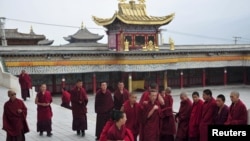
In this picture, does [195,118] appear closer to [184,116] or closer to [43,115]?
[184,116]

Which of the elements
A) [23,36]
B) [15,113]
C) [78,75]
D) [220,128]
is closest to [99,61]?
[78,75]

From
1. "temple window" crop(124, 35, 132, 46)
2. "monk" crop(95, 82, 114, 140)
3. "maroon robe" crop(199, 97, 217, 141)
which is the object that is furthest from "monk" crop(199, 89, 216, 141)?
"temple window" crop(124, 35, 132, 46)

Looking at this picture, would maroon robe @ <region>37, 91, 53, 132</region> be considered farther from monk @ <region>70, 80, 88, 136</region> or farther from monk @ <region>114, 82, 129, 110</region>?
monk @ <region>114, 82, 129, 110</region>

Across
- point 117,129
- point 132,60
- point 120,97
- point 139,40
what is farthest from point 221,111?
point 139,40

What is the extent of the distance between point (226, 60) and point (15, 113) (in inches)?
1142

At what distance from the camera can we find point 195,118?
29.4 feet

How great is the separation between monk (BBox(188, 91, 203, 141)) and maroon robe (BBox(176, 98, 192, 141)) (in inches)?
7.2

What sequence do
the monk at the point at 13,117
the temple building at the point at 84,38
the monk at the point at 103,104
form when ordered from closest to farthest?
the monk at the point at 13,117 → the monk at the point at 103,104 → the temple building at the point at 84,38

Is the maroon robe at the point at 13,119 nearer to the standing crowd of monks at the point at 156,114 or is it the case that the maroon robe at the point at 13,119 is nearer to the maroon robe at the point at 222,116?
the standing crowd of monks at the point at 156,114

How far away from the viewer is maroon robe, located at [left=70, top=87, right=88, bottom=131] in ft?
37.8

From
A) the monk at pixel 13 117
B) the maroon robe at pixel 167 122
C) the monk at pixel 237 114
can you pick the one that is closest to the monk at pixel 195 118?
the maroon robe at pixel 167 122

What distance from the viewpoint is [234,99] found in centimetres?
815

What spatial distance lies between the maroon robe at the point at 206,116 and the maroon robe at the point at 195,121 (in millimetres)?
139

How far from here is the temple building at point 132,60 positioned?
28.8 meters
